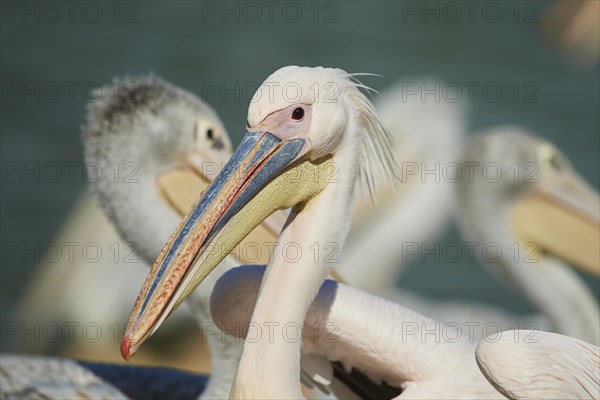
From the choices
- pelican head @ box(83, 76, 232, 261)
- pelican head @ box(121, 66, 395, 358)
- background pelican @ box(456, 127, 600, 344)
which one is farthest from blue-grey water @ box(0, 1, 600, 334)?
pelican head @ box(121, 66, 395, 358)

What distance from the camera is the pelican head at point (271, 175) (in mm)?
2842

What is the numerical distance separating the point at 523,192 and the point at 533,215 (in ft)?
0.37

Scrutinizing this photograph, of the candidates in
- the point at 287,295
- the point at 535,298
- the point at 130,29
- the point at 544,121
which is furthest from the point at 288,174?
the point at 130,29

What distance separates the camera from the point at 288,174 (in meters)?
3.01

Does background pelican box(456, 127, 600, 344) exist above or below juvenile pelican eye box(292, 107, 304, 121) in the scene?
below

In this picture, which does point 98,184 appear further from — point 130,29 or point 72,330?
point 130,29

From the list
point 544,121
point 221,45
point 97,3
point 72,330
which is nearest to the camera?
point 72,330

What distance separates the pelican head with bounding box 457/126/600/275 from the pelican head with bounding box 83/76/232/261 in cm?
162

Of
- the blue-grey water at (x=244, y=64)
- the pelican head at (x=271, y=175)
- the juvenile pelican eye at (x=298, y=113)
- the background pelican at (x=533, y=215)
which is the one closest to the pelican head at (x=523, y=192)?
the background pelican at (x=533, y=215)

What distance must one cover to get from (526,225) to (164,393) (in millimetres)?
2173

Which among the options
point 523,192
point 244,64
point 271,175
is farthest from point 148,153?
point 244,64

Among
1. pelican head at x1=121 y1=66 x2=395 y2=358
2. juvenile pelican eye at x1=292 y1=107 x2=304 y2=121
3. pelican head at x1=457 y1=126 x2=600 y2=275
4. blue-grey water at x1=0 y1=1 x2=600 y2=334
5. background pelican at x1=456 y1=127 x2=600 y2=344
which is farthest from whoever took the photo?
blue-grey water at x1=0 y1=1 x2=600 y2=334

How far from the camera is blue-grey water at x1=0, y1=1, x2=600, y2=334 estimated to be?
31.4ft

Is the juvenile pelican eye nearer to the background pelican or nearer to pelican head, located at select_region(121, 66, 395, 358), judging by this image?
pelican head, located at select_region(121, 66, 395, 358)
